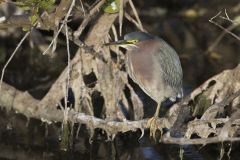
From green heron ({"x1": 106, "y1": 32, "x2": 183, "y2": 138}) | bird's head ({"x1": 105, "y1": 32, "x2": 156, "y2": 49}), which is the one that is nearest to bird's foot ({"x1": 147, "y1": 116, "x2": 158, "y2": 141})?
green heron ({"x1": 106, "y1": 32, "x2": 183, "y2": 138})

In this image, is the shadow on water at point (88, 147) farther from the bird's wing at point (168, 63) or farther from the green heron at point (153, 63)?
the bird's wing at point (168, 63)

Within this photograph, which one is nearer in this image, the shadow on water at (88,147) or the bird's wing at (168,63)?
the bird's wing at (168,63)

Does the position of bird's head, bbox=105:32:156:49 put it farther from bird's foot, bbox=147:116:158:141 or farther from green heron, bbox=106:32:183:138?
→ bird's foot, bbox=147:116:158:141

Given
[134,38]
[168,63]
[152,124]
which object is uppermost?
[134,38]

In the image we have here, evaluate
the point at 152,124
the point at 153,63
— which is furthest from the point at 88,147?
the point at 153,63

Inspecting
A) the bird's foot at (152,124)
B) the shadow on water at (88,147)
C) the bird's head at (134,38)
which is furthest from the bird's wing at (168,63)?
the shadow on water at (88,147)

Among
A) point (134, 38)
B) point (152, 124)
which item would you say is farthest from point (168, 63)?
point (152, 124)

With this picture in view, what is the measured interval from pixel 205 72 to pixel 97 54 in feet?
8.31

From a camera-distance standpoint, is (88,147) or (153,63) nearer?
(153,63)

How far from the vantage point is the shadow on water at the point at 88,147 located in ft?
17.7

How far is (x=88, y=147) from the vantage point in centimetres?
560

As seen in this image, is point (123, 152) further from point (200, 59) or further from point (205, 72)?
point (200, 59)

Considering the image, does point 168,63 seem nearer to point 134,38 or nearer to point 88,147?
point 134,38

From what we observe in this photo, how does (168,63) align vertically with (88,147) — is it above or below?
above
